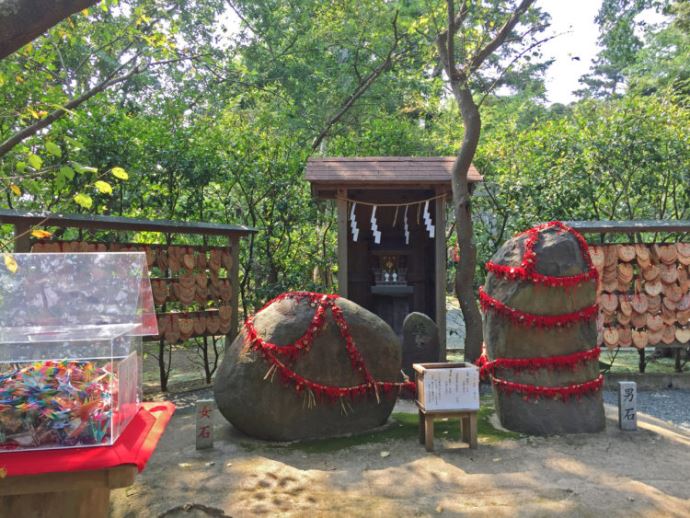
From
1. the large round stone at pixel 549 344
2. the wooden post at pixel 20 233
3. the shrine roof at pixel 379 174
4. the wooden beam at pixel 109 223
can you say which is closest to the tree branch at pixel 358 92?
the shrine roof at pixel 379 174

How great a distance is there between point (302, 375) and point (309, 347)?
290 millimetres

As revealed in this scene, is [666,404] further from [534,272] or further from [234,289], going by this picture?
[234,289]

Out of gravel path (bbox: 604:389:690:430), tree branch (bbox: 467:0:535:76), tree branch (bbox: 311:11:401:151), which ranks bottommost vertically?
gravel path (bbox: 604:389:690:430)

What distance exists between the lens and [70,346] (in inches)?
103

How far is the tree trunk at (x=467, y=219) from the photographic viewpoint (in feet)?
24.3

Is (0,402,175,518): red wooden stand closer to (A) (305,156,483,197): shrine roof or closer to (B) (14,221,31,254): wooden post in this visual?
(B) (14,221,31,254): wooden post

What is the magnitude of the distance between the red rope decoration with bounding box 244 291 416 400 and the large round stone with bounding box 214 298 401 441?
0.05 metres

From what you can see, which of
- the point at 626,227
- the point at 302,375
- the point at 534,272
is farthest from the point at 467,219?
the point at 302,375

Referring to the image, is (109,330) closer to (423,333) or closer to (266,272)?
(423,333)

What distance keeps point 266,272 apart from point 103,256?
626 cm

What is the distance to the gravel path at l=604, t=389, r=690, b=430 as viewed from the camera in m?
6.19

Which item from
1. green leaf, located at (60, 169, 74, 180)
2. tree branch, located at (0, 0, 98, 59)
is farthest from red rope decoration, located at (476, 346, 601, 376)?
tree branch, located at (0, 0, 98, 59)

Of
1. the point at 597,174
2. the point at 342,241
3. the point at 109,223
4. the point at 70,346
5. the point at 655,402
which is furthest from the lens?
the point at 597,174

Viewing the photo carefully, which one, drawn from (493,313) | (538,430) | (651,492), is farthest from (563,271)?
(651,492)
